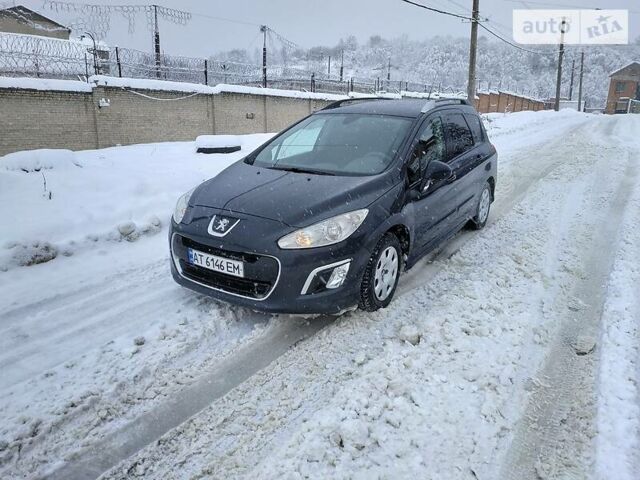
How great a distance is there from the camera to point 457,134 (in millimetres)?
5160

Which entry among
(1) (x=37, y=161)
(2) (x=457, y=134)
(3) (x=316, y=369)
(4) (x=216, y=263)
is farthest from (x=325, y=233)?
(1) (x=37, y=161)

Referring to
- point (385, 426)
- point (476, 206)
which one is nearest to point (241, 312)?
point (385, 426)

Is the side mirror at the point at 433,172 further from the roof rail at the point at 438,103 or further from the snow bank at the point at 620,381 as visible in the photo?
the snow bank at the point at 620,381

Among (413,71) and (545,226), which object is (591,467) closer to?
(545,226)

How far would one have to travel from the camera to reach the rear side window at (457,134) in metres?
4.92

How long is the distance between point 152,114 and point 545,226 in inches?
569

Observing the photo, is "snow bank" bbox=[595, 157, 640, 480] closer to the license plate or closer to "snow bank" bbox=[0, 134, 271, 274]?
the license plate

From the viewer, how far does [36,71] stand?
52.6 feet

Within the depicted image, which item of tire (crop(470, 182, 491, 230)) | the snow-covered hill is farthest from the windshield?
the snow-covered hill

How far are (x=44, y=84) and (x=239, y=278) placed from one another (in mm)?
13804

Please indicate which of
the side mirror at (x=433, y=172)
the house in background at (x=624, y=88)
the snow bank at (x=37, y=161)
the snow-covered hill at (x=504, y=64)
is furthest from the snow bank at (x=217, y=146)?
the snow-covered hill at (x=504, y=64)

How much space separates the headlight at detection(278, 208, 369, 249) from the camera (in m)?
3.18

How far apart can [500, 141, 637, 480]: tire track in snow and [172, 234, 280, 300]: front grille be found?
5.84ft

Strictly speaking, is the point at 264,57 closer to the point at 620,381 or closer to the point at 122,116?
the point at 122,116
